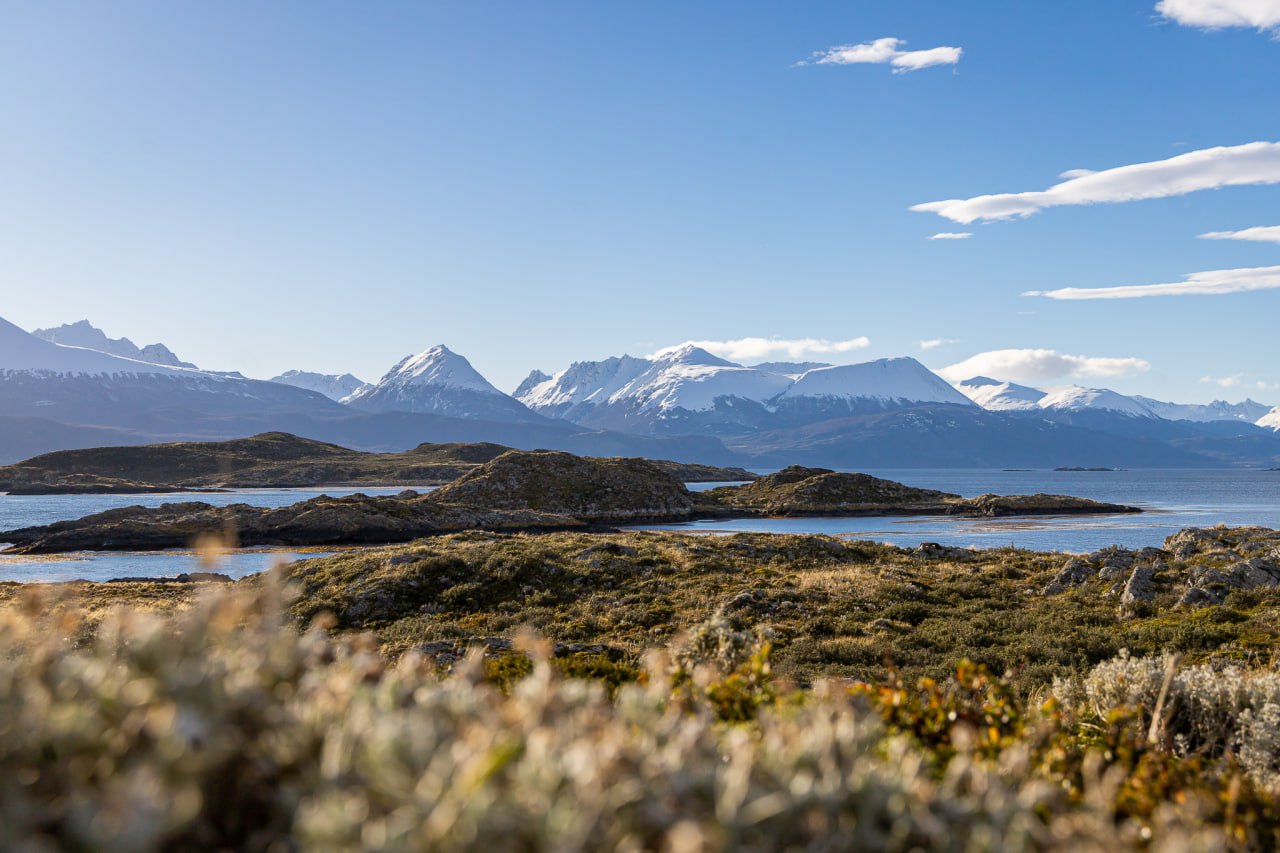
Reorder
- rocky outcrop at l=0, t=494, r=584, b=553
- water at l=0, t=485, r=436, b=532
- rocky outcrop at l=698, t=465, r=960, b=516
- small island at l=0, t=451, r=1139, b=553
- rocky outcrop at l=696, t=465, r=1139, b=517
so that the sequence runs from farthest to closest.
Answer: rocky outcrop at l=698, t=465, r=960, b=516 < rocky outcrop at l=696, t=465, r=1139, b=517 < water at l=0, t=485, r=436, b=532 < small island at l=0, t=451, r=1139, b=553 < rocky outcrop at l=0, t=494, r=584, b=553

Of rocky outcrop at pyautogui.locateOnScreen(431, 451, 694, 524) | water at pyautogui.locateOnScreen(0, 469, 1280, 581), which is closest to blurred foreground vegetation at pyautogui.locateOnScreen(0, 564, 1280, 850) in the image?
water at pyautogui.locateOnScreen(0, 469, 1280, 581)

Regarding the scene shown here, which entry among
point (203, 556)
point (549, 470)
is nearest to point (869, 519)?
point (549, 470)

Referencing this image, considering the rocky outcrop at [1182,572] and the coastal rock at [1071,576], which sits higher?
the rocky outcrop at [1182,572]

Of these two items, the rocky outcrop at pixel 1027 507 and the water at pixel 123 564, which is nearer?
the water at pixel 123 564

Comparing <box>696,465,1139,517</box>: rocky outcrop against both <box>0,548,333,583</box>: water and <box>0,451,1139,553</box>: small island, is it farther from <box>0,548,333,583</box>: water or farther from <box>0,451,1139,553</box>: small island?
<box>0,548,333,583</box>: water

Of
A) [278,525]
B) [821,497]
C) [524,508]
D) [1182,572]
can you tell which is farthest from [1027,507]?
[1182,572]

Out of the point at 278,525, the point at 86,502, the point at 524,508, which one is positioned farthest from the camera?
the point at 86,502

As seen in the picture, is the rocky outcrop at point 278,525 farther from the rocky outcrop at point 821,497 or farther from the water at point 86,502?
the rocky outcrop at point 821,497

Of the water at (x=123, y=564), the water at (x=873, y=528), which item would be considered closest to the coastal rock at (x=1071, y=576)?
the water at (x=873, y=528)

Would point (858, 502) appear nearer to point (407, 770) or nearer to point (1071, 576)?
point (1071, 576)

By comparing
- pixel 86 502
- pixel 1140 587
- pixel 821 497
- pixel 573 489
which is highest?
pixel 1140 587

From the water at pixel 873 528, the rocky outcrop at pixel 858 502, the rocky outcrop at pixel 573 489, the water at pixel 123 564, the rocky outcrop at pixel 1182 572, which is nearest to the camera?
the rocky outcrop at pixel 1182 572

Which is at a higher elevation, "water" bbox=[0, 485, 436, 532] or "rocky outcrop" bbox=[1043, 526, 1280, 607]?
"rocky outcrop" bbox=[1043, 526, 1280, 607]

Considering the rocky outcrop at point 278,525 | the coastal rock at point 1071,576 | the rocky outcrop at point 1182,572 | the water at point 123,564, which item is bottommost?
the water at point 123,564
